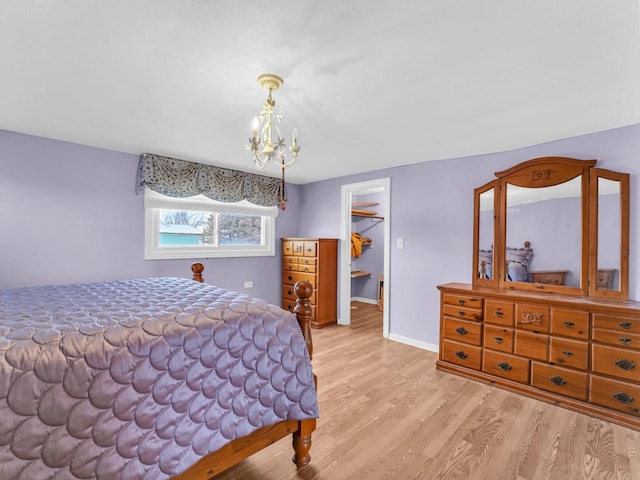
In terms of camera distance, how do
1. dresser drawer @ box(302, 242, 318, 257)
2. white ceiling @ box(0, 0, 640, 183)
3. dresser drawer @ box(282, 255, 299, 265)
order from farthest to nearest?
1. dresser drawer @ box(282, 255, 299, 265)
2. dresser drawer @ box(302, 242, 318, 257)
3. white ceiling @ box(0, 0, 640, 183)

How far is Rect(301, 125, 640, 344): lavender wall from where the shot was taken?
10.4 ft

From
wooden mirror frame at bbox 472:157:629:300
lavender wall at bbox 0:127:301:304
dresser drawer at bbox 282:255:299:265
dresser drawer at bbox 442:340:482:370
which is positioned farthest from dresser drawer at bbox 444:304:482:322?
lavender wall at bbox 0:127:301:304

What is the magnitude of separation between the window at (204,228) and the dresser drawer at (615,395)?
3794 mm

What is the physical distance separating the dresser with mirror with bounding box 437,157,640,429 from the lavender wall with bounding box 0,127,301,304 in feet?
11.1

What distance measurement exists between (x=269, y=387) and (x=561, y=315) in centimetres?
230

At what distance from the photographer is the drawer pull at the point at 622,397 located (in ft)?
6.98

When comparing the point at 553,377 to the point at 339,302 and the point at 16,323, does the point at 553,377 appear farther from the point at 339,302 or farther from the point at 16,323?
the point at 16,323

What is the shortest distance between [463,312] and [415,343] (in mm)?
982

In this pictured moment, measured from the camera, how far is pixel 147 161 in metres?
3.42

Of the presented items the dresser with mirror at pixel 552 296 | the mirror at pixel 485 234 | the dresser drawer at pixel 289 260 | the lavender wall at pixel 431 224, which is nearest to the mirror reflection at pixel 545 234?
the dresser with mirror at pixel 552 296

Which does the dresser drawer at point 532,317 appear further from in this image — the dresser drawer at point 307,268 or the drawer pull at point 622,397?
the dresser drawer at point 307,268

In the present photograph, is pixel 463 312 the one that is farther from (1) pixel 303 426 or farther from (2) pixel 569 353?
(1) pixel 303 426

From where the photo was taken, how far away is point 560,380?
7.85ft

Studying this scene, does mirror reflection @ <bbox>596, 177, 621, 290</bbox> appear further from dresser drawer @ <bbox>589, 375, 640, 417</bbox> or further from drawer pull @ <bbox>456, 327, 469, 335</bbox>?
drawer pull @ <bbox>456, 327, 469, 335</bbox>
